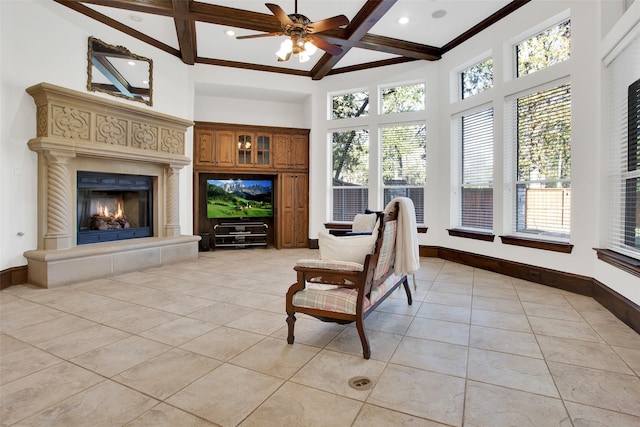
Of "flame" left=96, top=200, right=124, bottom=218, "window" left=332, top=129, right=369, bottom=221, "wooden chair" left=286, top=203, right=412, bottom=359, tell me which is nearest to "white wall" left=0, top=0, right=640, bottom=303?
"window" left=332, top=129, right=369, bottom=221

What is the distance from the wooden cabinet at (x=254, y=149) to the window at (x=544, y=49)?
4852 millimetres

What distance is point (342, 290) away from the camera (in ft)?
8.18

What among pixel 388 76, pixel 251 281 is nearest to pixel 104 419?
pixel 251 281

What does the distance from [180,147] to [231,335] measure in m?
4.31

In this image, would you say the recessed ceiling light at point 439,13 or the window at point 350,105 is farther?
the window at point 350,105

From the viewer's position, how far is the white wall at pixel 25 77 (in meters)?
3.85

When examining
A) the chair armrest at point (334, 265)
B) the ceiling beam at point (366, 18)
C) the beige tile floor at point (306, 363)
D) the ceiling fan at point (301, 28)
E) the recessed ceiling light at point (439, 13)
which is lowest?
the beige tile floor at point (306, 363)

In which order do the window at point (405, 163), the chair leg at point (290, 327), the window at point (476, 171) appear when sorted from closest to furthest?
the chair leg at point (290, 327) → the window at point (476, 171) → the window at point (405, 163)

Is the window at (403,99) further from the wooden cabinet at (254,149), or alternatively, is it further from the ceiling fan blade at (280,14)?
the ceiling fan blade at (280,14)

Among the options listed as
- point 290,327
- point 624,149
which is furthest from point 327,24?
point 624,149

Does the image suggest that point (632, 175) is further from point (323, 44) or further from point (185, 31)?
point (185, 31)

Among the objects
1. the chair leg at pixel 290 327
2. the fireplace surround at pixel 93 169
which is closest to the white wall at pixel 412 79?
the fireplace surround at pixel 93 169

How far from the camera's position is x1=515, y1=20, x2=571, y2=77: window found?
4004mm

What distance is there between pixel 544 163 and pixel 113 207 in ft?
21.4
